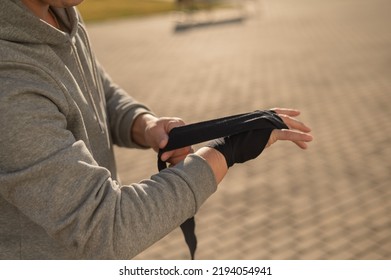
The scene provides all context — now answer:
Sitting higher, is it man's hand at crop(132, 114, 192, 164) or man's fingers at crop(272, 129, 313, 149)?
man's fingers at crop(272, 129, 313, 149)

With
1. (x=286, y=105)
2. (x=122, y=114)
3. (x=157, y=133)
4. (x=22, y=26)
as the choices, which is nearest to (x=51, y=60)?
(x=22, y=26)

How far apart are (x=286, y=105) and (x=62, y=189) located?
22.9ft

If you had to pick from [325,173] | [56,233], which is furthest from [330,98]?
[56,233]

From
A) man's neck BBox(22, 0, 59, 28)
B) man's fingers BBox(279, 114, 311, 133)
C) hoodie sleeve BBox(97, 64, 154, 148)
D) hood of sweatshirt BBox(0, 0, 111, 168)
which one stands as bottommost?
hoodie sleeve BBox(97, 64, 154, 148)

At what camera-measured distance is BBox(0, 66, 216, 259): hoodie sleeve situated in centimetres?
123

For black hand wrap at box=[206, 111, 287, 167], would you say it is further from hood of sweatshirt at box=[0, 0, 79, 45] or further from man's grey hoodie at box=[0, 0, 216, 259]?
hood of sweatshirt at box=[0, 0, 79, 45]

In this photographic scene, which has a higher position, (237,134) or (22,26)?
(22,26)

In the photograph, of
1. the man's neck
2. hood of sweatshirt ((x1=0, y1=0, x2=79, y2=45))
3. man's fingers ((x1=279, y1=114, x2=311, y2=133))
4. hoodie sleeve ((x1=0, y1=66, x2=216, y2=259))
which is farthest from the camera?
man's fingers ((x1=279, y1=114, x2=311, y2=133))

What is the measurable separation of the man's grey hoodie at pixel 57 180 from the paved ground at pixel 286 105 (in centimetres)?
278

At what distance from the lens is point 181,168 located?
1442 millimetres

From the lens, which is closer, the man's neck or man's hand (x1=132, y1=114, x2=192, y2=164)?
the man's neck

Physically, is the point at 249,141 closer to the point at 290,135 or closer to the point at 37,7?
the point at 290,135

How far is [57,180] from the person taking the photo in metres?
1.25

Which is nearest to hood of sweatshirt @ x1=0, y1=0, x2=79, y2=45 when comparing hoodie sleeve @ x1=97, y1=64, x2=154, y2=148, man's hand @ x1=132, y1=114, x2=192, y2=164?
man's hand @ x1=132, y1=114, x2=192, y2=164
